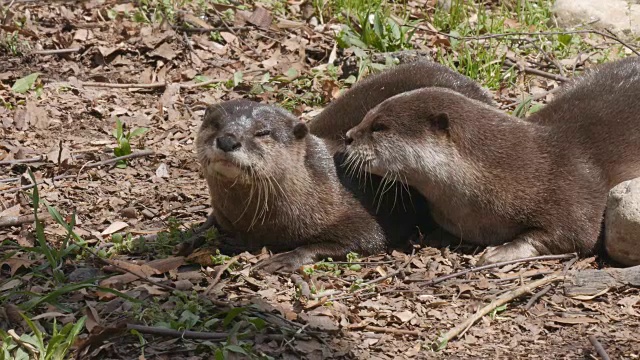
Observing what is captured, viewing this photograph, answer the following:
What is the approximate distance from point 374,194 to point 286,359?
55.2 inches

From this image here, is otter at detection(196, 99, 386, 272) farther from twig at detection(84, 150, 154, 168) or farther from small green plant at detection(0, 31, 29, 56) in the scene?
small green plant at detection(0, 31, 29, 56)

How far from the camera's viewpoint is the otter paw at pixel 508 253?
13.8 ft

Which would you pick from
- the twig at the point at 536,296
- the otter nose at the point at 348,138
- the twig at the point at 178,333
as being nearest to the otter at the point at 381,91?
the otter nose at the point at 348,138

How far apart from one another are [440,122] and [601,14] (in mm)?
3116

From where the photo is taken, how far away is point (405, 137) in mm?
4359

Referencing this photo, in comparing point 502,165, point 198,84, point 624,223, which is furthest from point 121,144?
point 624,223

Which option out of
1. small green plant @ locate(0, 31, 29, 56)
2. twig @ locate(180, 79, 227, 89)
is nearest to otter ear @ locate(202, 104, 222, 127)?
twig @ locate(180, 79, 227, 89)

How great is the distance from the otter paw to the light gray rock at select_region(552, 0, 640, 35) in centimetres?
306

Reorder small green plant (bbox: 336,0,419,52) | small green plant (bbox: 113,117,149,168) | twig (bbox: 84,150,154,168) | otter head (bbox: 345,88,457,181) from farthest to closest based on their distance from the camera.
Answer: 1. small green plant (bbox: 336,0,419,52)
2. small green plant (bbox: 113,117,149,168)
3. twig (bbox: 84,150,154,168)
4. otter head (bbox: 345,88,457,181)

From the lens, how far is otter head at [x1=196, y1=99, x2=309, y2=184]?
13.3ft

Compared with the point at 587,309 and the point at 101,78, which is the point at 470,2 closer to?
the point at 101,78

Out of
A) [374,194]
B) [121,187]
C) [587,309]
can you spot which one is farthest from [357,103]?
[587,309]

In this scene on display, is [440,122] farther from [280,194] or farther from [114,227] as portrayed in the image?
[114,227]

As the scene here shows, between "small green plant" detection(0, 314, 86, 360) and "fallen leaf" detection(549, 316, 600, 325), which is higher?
"fallen leaf" detection(549, 316, 600, 325)
